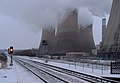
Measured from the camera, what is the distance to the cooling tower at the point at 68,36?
4728cm

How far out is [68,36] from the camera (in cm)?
4731

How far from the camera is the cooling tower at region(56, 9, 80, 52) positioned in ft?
155

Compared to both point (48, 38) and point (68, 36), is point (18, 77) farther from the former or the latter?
point (48, 38)

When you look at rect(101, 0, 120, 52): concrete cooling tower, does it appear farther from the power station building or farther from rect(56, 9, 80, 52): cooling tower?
rect(56, 9, 80, 52): cooling tower

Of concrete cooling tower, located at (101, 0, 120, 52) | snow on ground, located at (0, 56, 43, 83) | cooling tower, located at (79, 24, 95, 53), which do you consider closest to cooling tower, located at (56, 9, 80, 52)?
cooling tower, located at (79, 24, 95, 53)

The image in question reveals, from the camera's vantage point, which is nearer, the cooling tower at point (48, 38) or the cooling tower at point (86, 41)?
the cooling tower at point (86, 41)

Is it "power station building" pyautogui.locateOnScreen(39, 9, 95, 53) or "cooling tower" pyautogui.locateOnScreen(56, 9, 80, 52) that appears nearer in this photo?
"cooling tower" pyautogui.locateOnScreen(56, 9, 80, 52)

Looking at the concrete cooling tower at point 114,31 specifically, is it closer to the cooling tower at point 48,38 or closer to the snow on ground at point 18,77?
the snow on ground at point 18,77

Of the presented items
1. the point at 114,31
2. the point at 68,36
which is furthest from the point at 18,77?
the point at 68,36

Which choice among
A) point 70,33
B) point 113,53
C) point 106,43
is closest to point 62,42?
point 70,33

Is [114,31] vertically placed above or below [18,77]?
above

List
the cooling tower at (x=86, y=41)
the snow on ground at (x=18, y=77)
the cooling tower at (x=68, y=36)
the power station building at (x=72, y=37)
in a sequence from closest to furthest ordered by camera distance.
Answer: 1. the snow on ground at (x=18, y=77)
2. the cooling tower at (x=68, y=36)
3. the power station building at (x=72, y=37)
4. the cooling tower at (x=86, y=41)

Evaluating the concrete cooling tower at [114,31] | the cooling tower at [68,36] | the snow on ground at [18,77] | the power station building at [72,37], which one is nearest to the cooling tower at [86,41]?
the power station building at [72,37]

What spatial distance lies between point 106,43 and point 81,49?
40.9 feet
